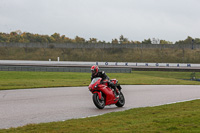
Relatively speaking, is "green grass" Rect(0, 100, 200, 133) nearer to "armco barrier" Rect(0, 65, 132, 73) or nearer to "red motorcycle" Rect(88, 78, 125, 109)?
"red motorcycle" Rect(88, 78, 125, 109)

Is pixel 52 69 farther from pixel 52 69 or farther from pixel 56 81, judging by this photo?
pixel 56 81

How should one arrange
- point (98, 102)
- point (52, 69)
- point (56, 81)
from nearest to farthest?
point (98, 102) → point (56, 81) → point (52, 69)

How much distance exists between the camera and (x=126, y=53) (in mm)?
106562

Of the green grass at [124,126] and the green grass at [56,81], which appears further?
the green grass at [56,81]

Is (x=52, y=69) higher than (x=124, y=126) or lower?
lower

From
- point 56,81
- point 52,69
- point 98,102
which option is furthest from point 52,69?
point 98,102

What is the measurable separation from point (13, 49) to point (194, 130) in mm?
99800

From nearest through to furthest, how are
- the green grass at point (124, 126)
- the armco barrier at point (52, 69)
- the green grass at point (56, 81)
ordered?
the green grass at point (124, 126) < the green grass at point (56, 81) < the armco barrier at point (52, 69)

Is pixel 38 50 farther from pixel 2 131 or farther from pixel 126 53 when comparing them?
pixel 2 131

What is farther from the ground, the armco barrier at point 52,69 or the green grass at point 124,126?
the green grass at point 124,126

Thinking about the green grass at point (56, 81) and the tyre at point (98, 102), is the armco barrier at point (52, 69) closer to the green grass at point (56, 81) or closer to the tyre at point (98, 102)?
the green grass at point (56, 81)

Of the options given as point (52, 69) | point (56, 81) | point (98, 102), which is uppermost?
point (98, 102)

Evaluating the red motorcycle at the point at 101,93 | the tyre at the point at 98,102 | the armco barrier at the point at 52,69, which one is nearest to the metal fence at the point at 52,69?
the armco barrier at the point at 52,69

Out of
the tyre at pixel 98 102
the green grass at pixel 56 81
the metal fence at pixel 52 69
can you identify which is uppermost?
the tyre at pixel 98 102
